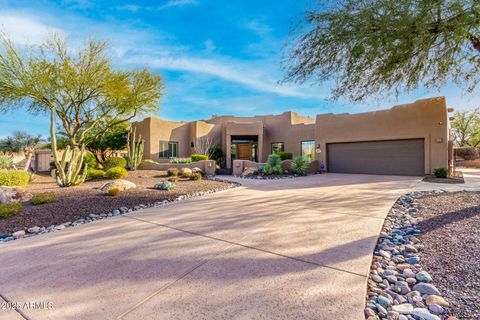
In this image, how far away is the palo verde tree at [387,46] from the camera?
498 centimetres

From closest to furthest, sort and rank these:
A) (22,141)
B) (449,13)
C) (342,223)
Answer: (342,223) → (449,13) → (22,141)

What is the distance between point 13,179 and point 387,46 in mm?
13708

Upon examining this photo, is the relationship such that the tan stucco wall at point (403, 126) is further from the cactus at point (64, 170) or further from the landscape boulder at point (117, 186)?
the cactus at point (64, 170)

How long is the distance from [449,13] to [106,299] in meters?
8.29

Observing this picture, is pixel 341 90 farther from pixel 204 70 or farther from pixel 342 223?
pixel 204 70

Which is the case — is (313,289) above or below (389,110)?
below

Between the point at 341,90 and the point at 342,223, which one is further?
the point at 341,90

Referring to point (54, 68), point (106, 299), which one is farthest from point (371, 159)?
point (54, 68)

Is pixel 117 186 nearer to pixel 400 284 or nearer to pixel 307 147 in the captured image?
pixel 400 284

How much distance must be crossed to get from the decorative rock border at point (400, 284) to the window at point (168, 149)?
17.5 metres

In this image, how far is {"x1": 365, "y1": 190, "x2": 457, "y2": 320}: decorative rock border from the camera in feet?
6.26

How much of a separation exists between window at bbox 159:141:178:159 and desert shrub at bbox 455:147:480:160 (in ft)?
87.1

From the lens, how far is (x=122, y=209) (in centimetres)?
564

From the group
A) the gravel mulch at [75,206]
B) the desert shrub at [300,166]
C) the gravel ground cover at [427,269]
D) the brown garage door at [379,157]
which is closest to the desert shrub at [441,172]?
the brown garage door at [379,157]
